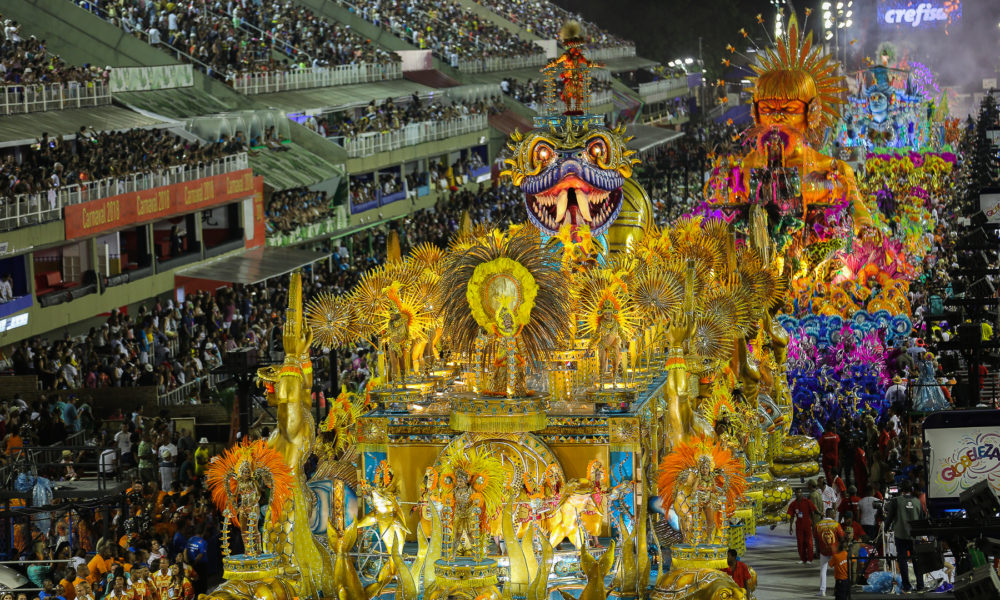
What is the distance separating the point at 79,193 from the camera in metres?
28.6

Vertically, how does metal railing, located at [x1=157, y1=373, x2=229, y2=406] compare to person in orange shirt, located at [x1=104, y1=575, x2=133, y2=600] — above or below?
above

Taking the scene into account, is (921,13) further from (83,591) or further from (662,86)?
(83,591)

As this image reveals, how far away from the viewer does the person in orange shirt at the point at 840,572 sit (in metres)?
15.6

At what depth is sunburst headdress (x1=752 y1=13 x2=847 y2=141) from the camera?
2814cm

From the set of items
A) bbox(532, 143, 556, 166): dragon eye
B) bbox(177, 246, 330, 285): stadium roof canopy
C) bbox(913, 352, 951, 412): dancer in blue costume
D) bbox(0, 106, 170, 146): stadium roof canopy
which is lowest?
bbox(913, 352, 951, 412): dancer in blue costume

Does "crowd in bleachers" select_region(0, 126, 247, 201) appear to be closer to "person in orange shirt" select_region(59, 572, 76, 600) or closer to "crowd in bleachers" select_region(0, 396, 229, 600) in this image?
"crowd in bleachers" select_region(0, 396, 229, 600)

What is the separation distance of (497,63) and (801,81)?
38362mm

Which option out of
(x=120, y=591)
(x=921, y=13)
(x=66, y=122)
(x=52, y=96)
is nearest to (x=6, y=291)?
(x=66, y=122)

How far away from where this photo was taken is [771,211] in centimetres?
2672

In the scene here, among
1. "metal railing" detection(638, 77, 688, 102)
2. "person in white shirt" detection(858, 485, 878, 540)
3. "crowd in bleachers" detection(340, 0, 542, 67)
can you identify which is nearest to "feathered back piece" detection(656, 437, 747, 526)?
"person in white shirt" detection(858, 485, 878, 540)

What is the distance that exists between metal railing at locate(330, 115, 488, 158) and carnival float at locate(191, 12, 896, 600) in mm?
26858

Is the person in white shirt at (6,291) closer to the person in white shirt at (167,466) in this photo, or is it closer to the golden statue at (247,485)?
the person in white shirt at (167,466)

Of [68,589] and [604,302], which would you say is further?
[68,589]

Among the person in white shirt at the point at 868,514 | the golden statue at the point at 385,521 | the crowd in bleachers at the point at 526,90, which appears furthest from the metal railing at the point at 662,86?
the golden statue at the point at 385,521
